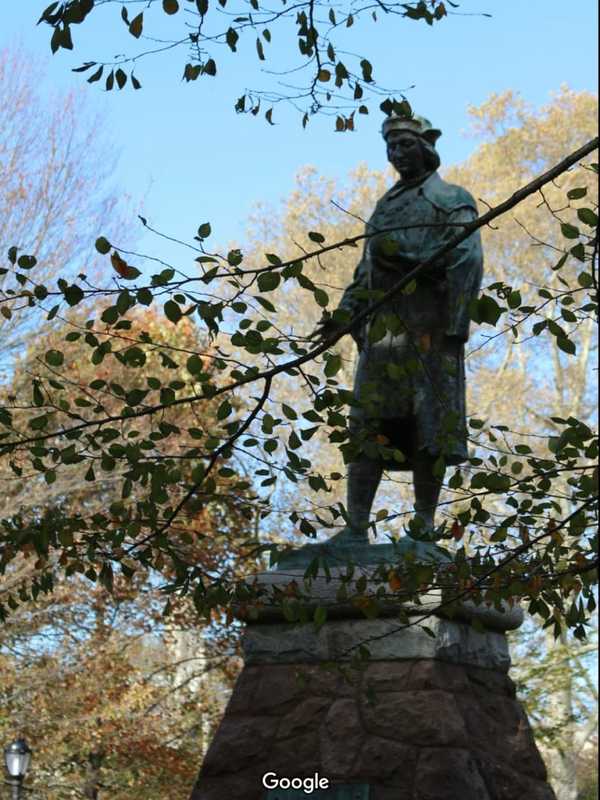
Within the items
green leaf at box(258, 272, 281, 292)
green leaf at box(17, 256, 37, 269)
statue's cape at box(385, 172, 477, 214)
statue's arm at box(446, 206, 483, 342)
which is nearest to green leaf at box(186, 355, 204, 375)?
green leaf at box(258, 272, 281, 292)

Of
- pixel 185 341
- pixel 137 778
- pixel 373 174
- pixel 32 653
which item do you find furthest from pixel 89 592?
pixel 373 174

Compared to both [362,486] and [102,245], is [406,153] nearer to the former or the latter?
[362,486]

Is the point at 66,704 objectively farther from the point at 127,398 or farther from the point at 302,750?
the point at 127,398

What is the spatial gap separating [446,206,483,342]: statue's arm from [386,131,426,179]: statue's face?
0.40 meters

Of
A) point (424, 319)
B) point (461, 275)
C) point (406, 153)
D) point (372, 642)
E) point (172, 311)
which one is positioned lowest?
point (372, 642)

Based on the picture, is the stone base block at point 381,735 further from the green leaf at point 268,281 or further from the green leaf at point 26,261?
the green leaf at point 26,261

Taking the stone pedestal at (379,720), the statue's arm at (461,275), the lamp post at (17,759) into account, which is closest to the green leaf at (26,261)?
the stone pedestal at (379,720)

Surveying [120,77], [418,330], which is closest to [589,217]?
[120,77]

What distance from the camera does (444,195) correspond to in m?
5.95

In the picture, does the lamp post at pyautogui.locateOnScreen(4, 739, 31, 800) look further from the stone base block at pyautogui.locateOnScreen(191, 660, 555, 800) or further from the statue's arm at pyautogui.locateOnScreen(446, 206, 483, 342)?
the statue's arm at pyautogui.locateOnScreen(446, 206, 483, 342)

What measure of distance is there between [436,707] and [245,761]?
0.84m

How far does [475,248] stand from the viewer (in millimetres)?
5820

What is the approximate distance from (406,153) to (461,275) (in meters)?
0.71

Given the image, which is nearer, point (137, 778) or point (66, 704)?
point (66, 704)
